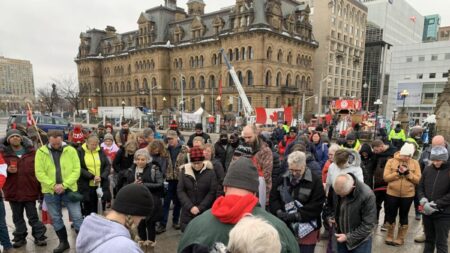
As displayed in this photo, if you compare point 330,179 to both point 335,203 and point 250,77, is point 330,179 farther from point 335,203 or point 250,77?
point 250,77

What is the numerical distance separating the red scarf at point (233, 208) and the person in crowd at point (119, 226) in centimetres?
58

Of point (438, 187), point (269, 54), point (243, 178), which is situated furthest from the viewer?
point (269, 54)

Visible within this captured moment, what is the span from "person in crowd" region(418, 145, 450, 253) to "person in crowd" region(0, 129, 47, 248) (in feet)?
20.6

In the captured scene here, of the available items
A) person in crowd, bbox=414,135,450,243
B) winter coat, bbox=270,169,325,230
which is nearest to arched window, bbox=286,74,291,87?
person in crowd, bbox=414,135,450,243

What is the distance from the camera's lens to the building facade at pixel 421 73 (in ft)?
188

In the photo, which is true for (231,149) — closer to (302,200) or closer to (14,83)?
(302,200)

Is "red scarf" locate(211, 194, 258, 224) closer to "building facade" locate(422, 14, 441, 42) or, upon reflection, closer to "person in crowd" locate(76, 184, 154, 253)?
"person in crowd" locate(76, 184, 154, 253)

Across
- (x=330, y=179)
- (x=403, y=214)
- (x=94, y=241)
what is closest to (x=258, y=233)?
(x=94, y=241)

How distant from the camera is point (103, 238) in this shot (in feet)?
5.75

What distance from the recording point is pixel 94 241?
5.77ft

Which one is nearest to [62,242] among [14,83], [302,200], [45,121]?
[302,200]

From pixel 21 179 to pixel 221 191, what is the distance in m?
3.38

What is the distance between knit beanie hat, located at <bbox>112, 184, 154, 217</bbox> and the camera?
2027mm

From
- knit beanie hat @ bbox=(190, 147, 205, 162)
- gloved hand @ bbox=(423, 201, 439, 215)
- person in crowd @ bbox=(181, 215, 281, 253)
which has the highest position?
person in crowd @ bbox=(181, 215, 281, 253)
